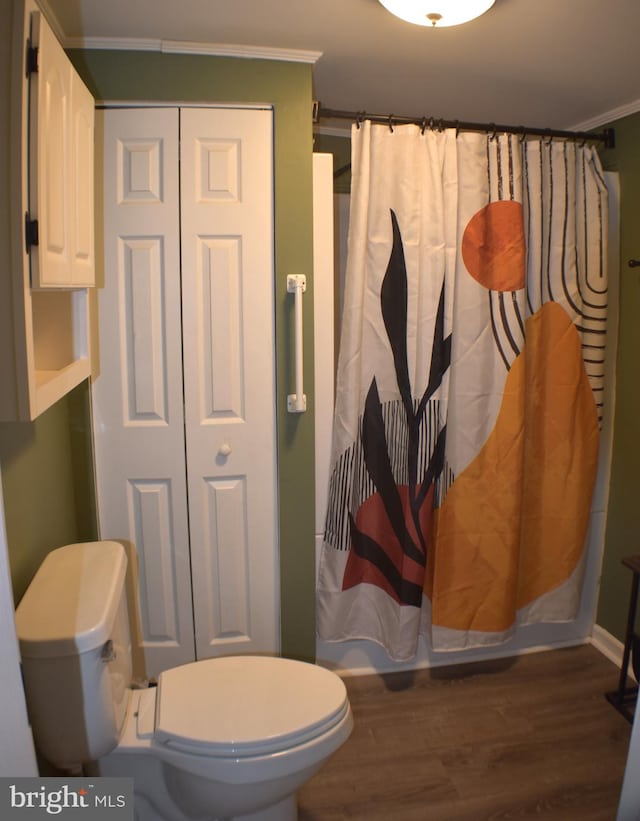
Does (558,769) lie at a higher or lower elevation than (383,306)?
lower

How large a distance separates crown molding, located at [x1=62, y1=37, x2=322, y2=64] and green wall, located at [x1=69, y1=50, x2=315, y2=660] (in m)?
0.02

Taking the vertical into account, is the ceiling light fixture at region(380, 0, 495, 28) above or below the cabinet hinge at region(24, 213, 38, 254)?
above

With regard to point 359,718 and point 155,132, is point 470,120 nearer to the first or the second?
point 155,132

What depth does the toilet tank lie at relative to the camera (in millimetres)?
1301

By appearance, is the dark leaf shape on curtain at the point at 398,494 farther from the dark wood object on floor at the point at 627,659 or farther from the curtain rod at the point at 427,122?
the dark wood object on floor at the point at 627,659

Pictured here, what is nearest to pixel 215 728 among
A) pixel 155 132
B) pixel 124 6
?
pixel 155 132

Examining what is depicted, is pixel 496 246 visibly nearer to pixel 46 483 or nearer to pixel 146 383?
pixel 146 383

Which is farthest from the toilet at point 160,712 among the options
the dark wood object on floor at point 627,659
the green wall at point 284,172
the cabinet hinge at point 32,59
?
the dark wood object on floor at point 627,659

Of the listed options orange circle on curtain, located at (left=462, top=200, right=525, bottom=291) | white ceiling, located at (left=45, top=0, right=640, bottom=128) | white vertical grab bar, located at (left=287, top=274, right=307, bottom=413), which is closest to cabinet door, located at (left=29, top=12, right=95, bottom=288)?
white ceiling, located at (left=45, top=0, right=640, bottom=128)

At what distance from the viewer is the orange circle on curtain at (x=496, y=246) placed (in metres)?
2.16

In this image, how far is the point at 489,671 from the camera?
97.8 inches

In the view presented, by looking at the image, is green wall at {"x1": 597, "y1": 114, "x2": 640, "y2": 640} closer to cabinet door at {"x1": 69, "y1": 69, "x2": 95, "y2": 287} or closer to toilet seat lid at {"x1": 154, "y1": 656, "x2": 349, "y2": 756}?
toilet seat lid at {"x1": 154, "y1": 656, "x2": 349, "y2": 756}

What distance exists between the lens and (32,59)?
106 cm

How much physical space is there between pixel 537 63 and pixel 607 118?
66 centimetres
